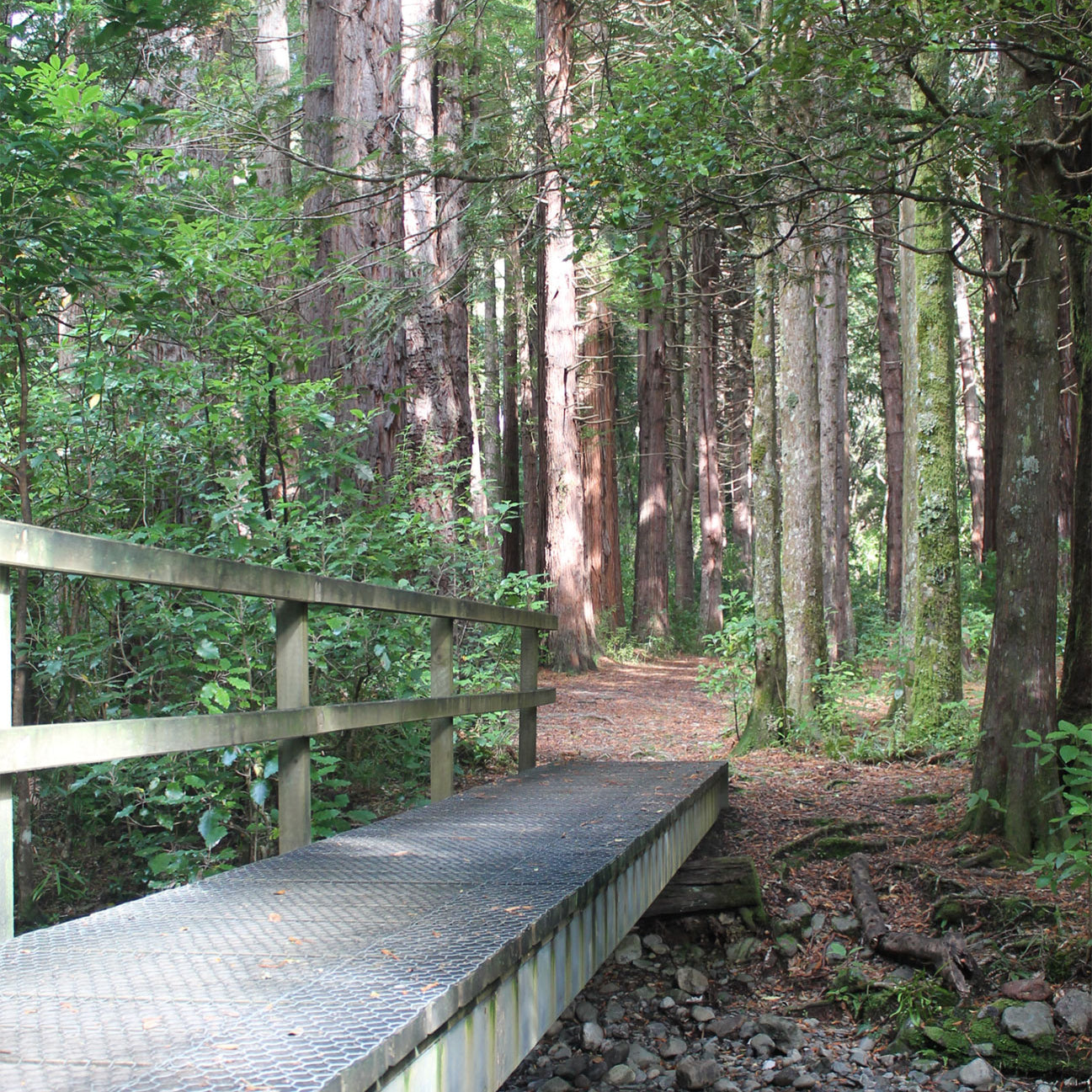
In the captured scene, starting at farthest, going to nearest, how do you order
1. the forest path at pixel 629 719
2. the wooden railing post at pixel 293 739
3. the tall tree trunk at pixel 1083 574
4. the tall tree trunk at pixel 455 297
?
1. the forest path at pixel 629 719
2. the tall tree trunk at pixel 455 297
3. the tall tree trunk at pixel 1083 574
4. the wooden railing post at pixel 293 739

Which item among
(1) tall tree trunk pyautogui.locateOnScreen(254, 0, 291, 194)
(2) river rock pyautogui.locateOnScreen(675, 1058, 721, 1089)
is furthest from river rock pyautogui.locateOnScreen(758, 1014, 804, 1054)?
(1) tall tree trunk pyautogui.locateOnScreen(254, 0, 291, 194)

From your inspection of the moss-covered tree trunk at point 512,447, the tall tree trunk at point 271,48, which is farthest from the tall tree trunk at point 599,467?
the tall tree trunk at point 271,48

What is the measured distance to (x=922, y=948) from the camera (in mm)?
5246

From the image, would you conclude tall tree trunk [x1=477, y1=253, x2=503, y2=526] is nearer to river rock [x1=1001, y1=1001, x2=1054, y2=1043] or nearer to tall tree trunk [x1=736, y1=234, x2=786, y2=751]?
tall tree trunk [x1=736, y1=234, x2=786, y2=751]

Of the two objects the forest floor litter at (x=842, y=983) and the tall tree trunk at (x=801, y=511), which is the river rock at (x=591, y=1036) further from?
the tall tree trunk at (x=801, y=511)

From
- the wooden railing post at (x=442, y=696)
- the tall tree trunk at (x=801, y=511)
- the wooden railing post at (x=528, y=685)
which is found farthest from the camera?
the tall tree trunk at (x=801, y=511)

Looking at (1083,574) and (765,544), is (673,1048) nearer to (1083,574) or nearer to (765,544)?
(1083,574)

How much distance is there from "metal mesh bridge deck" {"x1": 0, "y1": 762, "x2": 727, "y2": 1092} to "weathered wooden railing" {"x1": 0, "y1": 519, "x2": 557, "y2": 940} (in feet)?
1.40

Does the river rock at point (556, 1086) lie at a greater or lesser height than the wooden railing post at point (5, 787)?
lesser

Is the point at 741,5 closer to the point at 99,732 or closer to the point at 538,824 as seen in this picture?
the point at 538,824

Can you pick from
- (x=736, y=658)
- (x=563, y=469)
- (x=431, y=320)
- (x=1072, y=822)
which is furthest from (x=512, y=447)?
(x=1072, y=822)

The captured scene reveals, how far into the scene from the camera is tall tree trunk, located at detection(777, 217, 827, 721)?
1036 centimetres

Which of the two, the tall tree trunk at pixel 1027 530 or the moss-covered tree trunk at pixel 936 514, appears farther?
the moss-covered tree trunk at pixel 936 514

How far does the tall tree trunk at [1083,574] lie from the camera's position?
→ 6.27 meters
